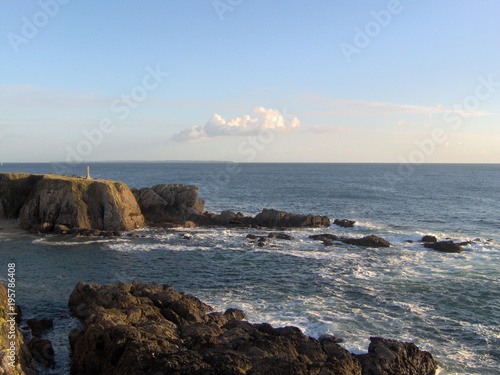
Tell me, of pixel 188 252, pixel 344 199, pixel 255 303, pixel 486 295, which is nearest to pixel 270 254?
pixel 188 252

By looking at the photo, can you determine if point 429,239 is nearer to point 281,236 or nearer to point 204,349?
point 281,236

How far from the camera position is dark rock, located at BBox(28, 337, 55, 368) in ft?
67.8

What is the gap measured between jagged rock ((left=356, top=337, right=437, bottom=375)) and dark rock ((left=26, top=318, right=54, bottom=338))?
17411 millimetres

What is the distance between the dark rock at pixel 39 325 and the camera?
2373 centimetres

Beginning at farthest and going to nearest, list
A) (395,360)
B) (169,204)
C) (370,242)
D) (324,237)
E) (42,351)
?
(169,204), (324,237), (370,242), (42,351), (395,360)

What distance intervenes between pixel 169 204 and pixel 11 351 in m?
44.7

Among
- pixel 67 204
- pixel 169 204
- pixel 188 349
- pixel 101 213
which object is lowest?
pixel 188 349

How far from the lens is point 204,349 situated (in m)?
18.8

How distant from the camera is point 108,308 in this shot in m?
24.7

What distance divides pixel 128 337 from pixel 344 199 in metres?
78.8

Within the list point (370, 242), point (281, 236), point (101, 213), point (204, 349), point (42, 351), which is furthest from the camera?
point (101, 213)

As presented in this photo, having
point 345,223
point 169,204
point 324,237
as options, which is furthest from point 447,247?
point 169,204

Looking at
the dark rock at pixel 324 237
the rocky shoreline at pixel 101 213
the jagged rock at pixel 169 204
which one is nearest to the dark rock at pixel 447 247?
the rocky shoreline at pixel 101 213

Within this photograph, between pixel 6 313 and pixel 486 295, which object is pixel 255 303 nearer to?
pixel 6 313
